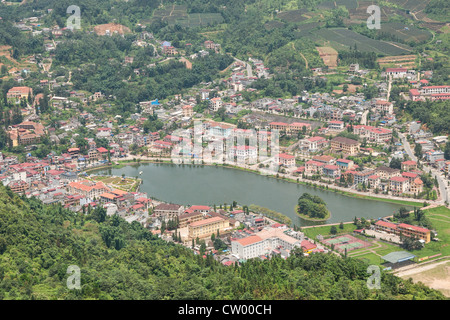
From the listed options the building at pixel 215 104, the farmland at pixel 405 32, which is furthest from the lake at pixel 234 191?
the farmland at pixel 405 32

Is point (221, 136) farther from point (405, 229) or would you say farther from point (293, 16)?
point (293, 16)

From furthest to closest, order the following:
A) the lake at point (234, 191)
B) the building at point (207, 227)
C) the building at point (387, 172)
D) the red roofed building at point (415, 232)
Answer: the building at point (387, 172)
the lake at point (234, 191)
the building at point (207, 227)
the red roofed building at point (415, 232)

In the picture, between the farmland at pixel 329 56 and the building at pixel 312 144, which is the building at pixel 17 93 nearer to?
the building at pixel 312 144

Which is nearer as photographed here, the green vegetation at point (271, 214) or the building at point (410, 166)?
the green vegetation at point (271, 214)

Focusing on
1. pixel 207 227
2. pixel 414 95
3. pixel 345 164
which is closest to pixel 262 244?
pixel 207 227

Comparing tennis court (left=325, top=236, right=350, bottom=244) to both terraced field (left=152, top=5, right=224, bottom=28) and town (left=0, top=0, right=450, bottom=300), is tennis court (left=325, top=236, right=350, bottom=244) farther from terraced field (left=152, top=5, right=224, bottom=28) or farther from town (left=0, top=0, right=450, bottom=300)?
terraced field (left=152, top=5, right=224, bottom=28)

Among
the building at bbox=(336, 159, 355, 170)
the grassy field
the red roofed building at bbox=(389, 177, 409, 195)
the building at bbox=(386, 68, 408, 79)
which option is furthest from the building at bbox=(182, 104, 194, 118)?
the grassy field
